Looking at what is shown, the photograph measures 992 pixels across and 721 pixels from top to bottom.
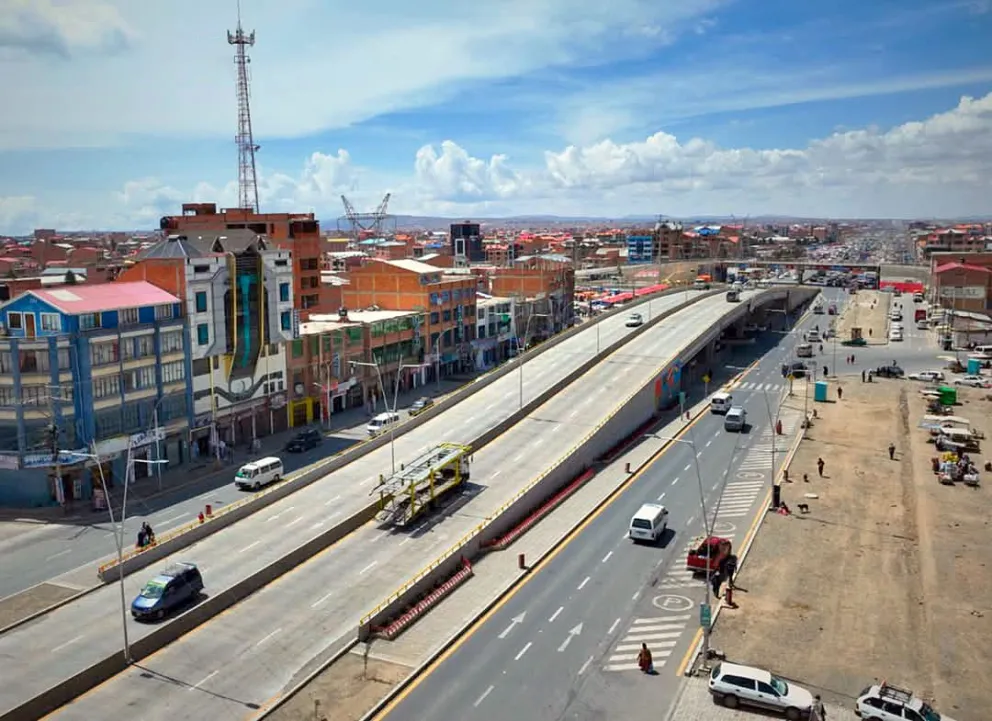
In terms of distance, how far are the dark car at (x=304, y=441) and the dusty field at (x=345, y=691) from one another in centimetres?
3390

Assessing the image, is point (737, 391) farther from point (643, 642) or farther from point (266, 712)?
point (266, 712)

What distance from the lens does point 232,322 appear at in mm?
66438

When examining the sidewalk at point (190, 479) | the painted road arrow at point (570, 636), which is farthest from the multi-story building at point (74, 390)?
the painted road arrow at point (570, 636)

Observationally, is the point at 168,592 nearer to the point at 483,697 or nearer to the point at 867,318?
the point at 483,697

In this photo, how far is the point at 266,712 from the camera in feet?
97.2

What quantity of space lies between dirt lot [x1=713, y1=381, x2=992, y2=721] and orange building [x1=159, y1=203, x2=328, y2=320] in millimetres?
58397

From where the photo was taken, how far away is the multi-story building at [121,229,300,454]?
63.3 metres

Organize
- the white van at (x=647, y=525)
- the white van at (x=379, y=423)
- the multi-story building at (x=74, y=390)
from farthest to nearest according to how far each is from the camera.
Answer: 1. the white van at (x=379, y=423)
2. the multi-story building at (x=74, y=390)
3. the white van at (x=647, y=525)

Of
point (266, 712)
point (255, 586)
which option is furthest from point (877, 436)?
point (266, 712)

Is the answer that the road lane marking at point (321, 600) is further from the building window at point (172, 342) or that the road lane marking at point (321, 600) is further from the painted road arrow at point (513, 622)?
the building window at point (172, 342)

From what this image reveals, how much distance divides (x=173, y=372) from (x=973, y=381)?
87152 mm

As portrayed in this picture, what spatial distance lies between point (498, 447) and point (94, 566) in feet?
91.9

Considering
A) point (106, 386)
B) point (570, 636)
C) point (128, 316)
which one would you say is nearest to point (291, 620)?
point (570, 636)

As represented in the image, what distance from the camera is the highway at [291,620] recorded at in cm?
3092
